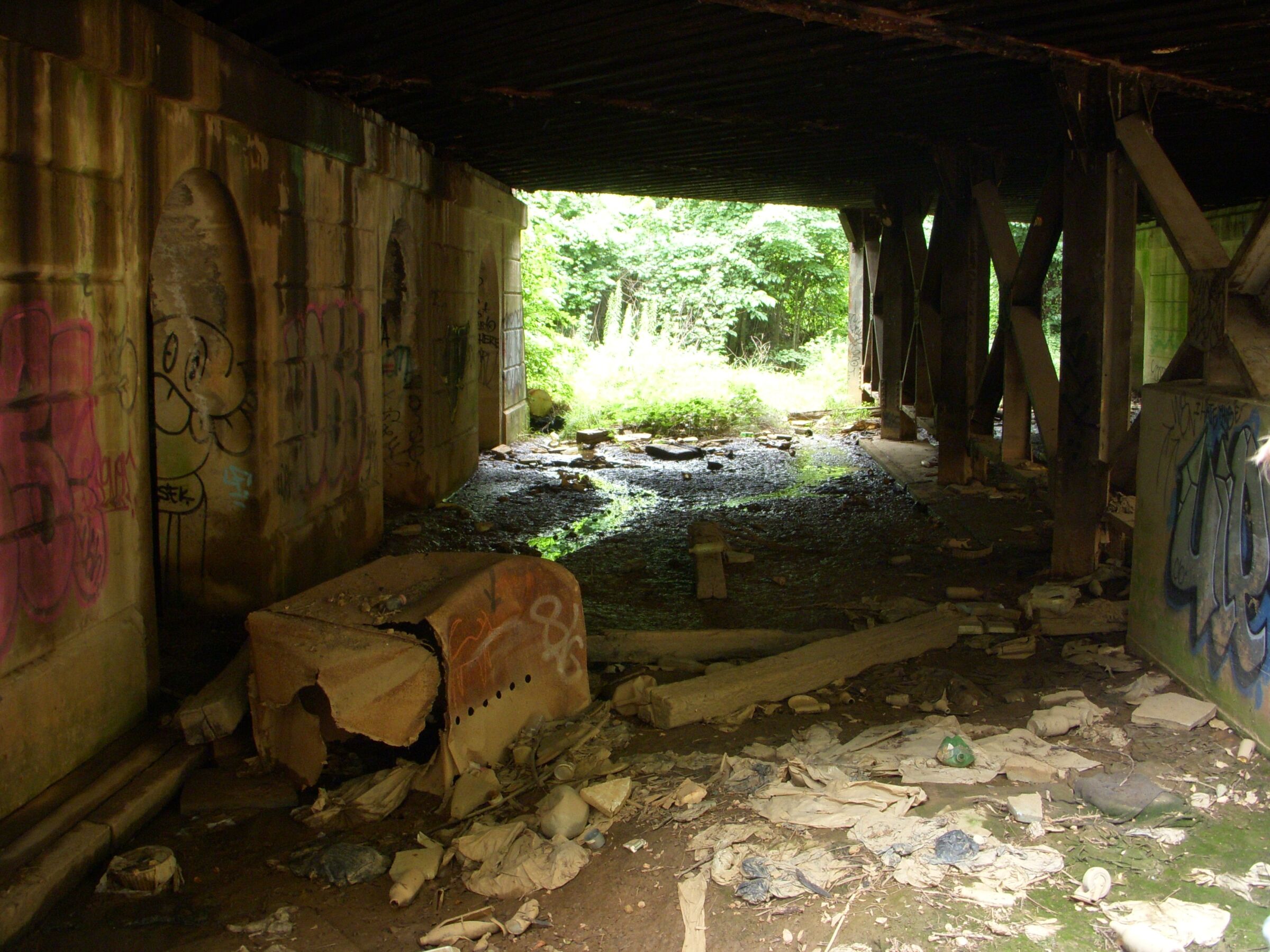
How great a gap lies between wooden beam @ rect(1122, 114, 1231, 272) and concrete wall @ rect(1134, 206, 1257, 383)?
10.9 m

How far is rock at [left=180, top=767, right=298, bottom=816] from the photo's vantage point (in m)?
4.19

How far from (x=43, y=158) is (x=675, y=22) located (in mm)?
3016

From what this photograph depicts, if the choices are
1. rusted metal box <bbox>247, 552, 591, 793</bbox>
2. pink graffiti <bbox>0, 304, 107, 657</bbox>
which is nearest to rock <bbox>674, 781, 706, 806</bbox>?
rusted metal box <bbox>247, 552, 591, 793</bbox>

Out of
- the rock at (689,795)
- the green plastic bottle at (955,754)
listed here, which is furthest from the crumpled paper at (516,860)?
the green plastic bottle at (955,754)

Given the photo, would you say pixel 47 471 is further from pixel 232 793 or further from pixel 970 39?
pixel 970 39

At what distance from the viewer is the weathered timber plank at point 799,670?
4.87 metres

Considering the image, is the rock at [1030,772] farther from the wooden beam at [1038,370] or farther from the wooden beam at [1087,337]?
the wooden beam at [1038,370]

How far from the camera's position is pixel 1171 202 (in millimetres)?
5574

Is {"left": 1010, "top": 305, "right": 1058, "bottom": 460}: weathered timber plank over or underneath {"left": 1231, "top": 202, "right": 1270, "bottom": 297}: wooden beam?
underneath

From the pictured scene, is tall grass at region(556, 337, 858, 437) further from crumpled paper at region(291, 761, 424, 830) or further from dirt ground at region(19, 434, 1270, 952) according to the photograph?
crumpled paper at region(291, 761, 424, 830)

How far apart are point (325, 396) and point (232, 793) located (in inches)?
125

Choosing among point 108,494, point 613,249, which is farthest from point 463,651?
point 613,249

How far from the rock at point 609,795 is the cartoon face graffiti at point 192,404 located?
3.01 meters

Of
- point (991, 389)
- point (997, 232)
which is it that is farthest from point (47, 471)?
point (991, 389)
